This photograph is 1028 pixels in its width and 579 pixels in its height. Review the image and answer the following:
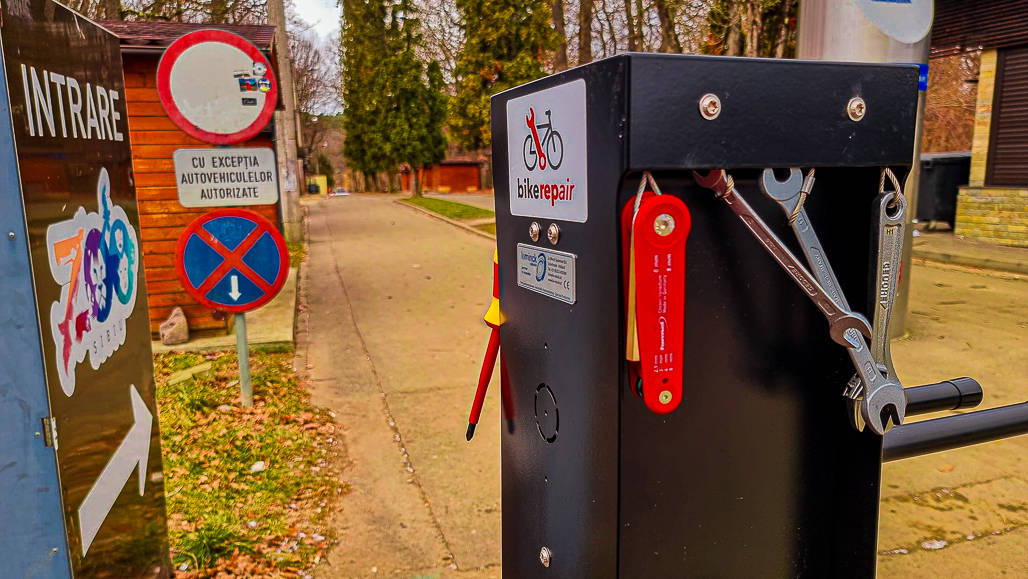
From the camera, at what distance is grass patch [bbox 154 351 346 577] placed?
10.4 ft

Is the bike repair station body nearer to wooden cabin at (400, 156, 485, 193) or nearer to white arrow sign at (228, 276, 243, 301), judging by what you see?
white arrow sign at (228, 276, 243, 301)

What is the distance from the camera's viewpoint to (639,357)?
1290 millimetres

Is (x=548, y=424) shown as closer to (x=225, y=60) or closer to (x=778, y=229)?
(x=778, y=229)

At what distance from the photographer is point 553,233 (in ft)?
5.00

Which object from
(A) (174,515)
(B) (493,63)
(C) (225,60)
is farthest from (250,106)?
(B) (493,63)

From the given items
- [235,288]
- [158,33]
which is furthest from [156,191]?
[235,288]

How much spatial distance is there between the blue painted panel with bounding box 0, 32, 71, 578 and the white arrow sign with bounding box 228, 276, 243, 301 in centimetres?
288

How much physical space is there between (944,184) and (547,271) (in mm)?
14916

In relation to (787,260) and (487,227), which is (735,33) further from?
(487,227)

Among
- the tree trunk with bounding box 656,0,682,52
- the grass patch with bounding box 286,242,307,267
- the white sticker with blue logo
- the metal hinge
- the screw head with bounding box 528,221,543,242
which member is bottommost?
the grass patch with bounding box 286,242,307,267

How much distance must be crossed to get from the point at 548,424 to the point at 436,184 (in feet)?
136

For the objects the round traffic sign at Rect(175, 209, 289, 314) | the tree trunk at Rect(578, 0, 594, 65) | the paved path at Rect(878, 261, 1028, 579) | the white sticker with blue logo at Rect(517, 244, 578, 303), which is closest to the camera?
the white sticker with blue logo at Rect(517, 244, 578, 303)

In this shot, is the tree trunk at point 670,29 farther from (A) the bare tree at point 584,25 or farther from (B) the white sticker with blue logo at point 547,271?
(B) the white sticker with blue logo at point 547,271

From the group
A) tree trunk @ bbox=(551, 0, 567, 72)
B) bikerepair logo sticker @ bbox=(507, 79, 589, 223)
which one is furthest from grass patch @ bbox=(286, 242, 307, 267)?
bikerepair logo sticker @ bbox=(507, 79, 589, 223)
